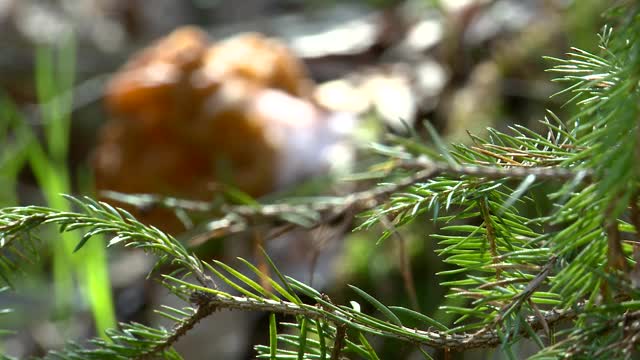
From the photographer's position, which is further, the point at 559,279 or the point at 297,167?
the point at 297,167

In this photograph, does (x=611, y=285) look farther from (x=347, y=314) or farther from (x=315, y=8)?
(x=315, y=8)

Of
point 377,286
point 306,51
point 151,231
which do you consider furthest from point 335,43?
point 151,231

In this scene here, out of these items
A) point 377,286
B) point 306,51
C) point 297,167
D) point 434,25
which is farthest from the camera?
point 306,51

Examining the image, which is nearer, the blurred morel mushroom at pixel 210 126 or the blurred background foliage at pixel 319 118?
the blurred background foliage at pixel 319 118

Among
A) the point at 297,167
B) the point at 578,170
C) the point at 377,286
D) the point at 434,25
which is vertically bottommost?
the point at 377,286

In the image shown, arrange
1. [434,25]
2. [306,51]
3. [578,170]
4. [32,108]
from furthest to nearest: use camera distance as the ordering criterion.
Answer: [32,108] → [306,51] → [434,25] → [578,170]
